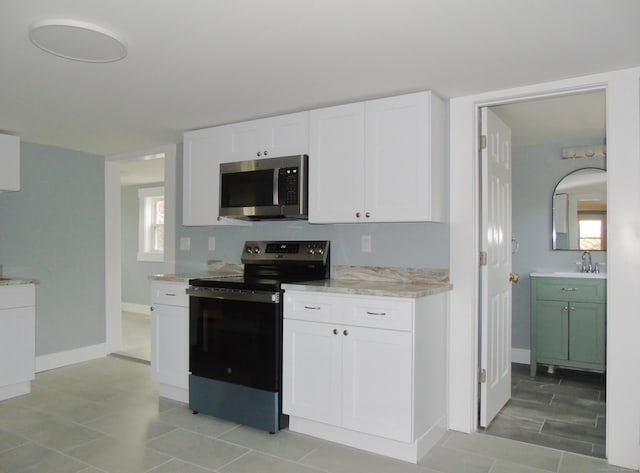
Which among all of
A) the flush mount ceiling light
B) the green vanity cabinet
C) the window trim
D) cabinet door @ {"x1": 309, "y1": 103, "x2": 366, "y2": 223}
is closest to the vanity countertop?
the green vanity cabinet

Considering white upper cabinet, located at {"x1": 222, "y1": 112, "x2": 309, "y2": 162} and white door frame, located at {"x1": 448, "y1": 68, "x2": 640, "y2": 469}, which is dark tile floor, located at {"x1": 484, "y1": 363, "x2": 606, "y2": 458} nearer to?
white door frame, located at {"x1": 448, "y1": 68, "x2": 640, "y2": 469}

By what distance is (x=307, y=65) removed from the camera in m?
2.44

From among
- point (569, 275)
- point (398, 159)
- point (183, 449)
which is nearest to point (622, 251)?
point (398, 159)

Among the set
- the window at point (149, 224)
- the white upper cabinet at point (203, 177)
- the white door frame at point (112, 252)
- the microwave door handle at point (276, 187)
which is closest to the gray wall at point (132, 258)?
the window at point (149, 224)

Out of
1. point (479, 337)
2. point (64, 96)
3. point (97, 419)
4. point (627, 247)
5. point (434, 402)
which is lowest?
point (97, 419)

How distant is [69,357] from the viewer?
4.51 meters

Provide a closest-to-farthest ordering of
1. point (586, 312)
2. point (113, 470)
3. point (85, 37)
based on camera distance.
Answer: point (85, 37) < point (113, 470) < point (586, 312)

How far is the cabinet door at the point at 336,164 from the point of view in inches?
115

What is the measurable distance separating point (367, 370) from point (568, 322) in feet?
7.80

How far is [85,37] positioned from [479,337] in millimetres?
2669

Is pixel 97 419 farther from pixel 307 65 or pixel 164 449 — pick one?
pixel 307 65

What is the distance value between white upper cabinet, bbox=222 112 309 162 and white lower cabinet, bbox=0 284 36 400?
1.89 m

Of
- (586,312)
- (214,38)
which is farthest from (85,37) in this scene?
(586,312)

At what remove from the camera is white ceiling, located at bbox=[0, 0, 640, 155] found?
1.86m
